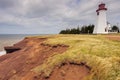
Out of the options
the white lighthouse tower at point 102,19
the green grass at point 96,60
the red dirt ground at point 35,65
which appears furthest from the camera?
the white lighthouse tower at point 102,19

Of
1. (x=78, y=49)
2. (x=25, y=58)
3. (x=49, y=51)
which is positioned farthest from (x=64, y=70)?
(x=25, y=58)

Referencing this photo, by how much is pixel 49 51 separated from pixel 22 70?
382 cm

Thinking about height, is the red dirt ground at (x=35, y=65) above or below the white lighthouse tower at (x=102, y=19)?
below

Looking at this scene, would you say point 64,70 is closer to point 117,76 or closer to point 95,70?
point 95,70

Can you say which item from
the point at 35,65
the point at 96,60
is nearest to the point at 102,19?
the point at 35,65

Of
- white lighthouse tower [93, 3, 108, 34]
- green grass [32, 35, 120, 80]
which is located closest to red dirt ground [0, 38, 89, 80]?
green grass [32, 35, 120, 80]

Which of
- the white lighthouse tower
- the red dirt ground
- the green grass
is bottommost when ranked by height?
the red dirt ground

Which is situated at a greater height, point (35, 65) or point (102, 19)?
point (102, 19)

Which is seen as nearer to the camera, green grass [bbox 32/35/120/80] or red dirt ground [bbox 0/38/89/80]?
green grass [bbox 32/35/120/80]

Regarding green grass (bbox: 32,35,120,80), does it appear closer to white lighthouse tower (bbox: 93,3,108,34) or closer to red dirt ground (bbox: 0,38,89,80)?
red dirt ground (bbox: 0,38,89,80)

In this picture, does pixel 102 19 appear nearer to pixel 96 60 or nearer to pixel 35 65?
pixel 35 65

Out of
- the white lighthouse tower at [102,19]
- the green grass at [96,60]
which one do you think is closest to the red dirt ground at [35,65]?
the green grass at [96,60]

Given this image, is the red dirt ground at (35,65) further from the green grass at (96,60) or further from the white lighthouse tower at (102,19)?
the white lighthouse tower at (102,19)

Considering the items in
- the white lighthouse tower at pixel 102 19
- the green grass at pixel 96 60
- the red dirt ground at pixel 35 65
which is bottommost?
the red dirt ground at pixel 35 65
